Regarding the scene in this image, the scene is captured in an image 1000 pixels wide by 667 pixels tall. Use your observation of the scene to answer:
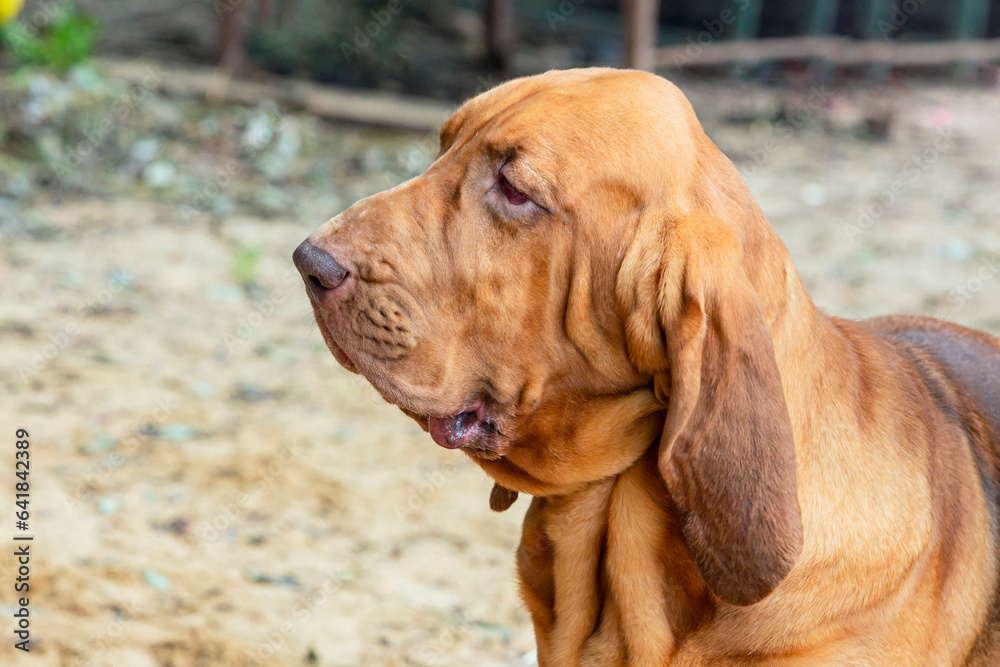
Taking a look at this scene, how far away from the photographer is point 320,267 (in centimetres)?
278

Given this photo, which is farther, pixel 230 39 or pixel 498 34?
pixel 498 34

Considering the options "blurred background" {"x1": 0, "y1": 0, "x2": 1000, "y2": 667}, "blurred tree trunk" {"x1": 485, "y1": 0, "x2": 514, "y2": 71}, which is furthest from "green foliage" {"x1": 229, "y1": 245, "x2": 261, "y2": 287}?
"blurred tree trunk" {"x1": 485, "y1": 0, "x2": 514, "y2": 71}

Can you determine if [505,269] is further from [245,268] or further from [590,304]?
[245,268]

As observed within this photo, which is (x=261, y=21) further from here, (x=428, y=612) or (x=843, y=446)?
(x=843, y=446)

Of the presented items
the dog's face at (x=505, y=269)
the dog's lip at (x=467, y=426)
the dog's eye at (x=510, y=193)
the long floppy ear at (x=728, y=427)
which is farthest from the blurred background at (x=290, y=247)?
the long floppy ear at (x=728, y=427)

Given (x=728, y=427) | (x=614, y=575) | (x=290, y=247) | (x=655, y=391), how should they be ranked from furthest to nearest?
1. (x=290, y=247)
2. (x=614, y=575)
3. (x=655, y=391)
4. (x=728, y=427)

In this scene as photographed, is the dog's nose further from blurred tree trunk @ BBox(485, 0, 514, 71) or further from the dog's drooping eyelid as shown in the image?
blurred tree trunk @ BBox(485, 0, 514, 71)

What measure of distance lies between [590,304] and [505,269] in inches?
9.4

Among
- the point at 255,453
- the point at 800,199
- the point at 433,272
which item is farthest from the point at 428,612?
the point at 800,199

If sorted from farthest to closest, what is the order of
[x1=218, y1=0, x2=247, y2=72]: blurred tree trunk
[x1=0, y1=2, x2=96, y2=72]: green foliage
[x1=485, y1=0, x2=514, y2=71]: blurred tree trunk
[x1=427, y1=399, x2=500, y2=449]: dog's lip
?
[x1=485, y1=0, x2=514, y2=71]: blurred tree trunk → [x1=218, y1=0, x2=247, y2=72]: blurred tree trunk → [x1=0, y1=2, x2=96, y2=72]: green foliage → [x1=427, y1=399, x2=500, y2=449]: dog's lip

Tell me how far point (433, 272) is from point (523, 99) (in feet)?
1.79

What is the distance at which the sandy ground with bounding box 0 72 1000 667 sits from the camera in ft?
14.4

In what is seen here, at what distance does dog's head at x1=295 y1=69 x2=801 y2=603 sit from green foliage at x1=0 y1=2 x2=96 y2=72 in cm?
876

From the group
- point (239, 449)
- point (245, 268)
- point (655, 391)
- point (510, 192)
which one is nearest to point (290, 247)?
point (245, 268)
